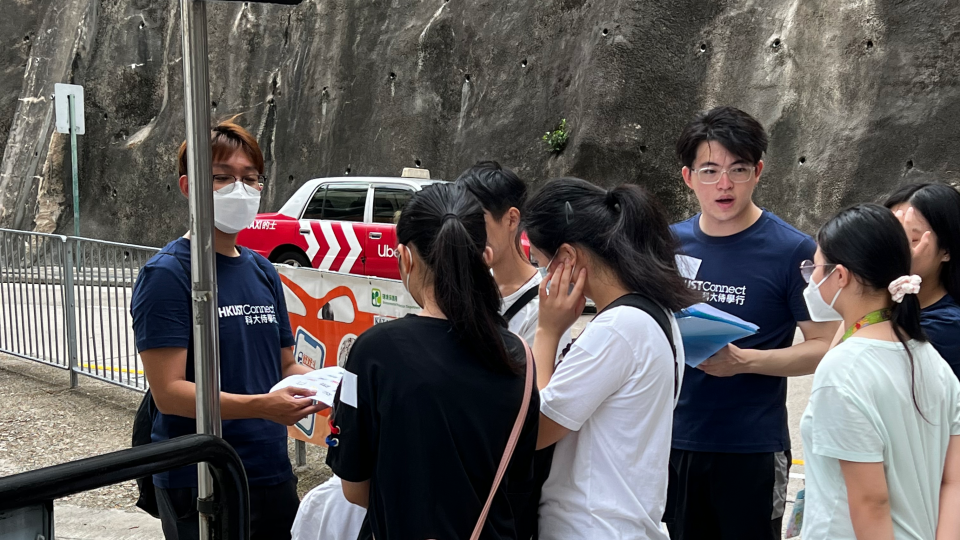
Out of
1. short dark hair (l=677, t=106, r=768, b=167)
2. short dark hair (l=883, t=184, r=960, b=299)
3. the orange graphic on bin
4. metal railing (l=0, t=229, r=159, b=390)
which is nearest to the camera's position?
short dark hair (l=883, t=184, r=960, b=299)

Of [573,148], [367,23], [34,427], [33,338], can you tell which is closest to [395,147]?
[367,23]

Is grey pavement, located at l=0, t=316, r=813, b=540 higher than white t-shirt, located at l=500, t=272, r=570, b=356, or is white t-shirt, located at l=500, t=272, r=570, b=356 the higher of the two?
white t-shirt, located at l=500, t=272, r=570, b=356

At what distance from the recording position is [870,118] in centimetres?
1398

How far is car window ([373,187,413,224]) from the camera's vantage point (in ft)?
38.7

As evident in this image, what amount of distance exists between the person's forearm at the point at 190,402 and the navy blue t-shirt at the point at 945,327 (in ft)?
6.77

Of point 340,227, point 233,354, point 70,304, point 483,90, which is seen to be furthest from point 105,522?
point 483,90

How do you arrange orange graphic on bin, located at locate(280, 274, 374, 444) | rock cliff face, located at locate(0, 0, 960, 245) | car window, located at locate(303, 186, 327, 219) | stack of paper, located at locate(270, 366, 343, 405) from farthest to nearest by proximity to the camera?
rock cliff face, located at locate(0, 0, 960, 245) < car window, located at locate(303, 186, 327, 219) < orange graphic on bin, located at locate(280, 274, 374, 444) < stack of paper, located at locate(270, 366, 343, 405)

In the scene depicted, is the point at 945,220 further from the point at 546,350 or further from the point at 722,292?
the point at 546,350

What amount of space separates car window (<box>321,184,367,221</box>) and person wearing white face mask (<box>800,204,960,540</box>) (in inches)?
407

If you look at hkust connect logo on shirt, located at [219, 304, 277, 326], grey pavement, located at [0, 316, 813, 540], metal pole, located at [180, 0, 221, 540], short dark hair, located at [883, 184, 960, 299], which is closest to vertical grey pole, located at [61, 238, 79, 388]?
grey pavement, located at [0, 316, 813, 540]

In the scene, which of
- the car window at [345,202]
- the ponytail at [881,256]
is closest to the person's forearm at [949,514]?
the ponytail at [881,256]

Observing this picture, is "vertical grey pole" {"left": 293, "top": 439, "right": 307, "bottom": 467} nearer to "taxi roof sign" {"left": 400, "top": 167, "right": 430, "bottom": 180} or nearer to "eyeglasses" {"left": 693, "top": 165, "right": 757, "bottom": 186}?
"eyeglasses" {"left": 693, "top": 165, "right": 757, "bottom": 186}

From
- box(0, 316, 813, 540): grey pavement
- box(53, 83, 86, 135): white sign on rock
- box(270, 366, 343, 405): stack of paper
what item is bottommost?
box(0, 316, 813, 540): grey pavement

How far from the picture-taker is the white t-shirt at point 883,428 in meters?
1.92
